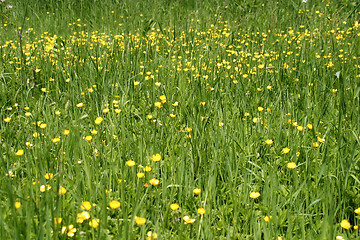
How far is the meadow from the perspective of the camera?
1.48 metres

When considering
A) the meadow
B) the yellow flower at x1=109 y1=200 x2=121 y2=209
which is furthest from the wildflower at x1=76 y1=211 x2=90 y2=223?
the yellow flower at x1=109 y1=200 x2=121 y2=209

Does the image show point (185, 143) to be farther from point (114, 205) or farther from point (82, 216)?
point (82, 216)

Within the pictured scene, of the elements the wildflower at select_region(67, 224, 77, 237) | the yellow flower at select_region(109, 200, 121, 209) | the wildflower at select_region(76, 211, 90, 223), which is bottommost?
the wildflower at select_region(67, 224, 77, 237)

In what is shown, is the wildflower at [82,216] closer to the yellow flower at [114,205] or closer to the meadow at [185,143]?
the meadow at [185,143]

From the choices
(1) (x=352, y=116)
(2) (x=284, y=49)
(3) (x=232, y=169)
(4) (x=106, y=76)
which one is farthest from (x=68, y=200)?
(2) (x=284, y=49)

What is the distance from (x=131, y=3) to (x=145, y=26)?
207cm

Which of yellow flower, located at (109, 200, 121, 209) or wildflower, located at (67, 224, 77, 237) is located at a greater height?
yellow flower, located at (109, 200, 121, 209)

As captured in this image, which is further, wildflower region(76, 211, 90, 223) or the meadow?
the meadow

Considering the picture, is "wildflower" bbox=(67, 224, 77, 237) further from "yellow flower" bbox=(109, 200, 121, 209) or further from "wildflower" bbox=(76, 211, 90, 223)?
"yellow flower" bbox=(109, 200, 121, 209)

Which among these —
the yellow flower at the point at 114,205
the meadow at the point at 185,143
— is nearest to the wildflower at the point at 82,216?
the meadow at the point at 185,143

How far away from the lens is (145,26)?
411 cm

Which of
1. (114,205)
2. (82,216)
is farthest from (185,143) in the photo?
(82,216)

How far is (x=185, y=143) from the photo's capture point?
2.25 meters

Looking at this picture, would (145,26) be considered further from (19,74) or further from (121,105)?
(121,105)
